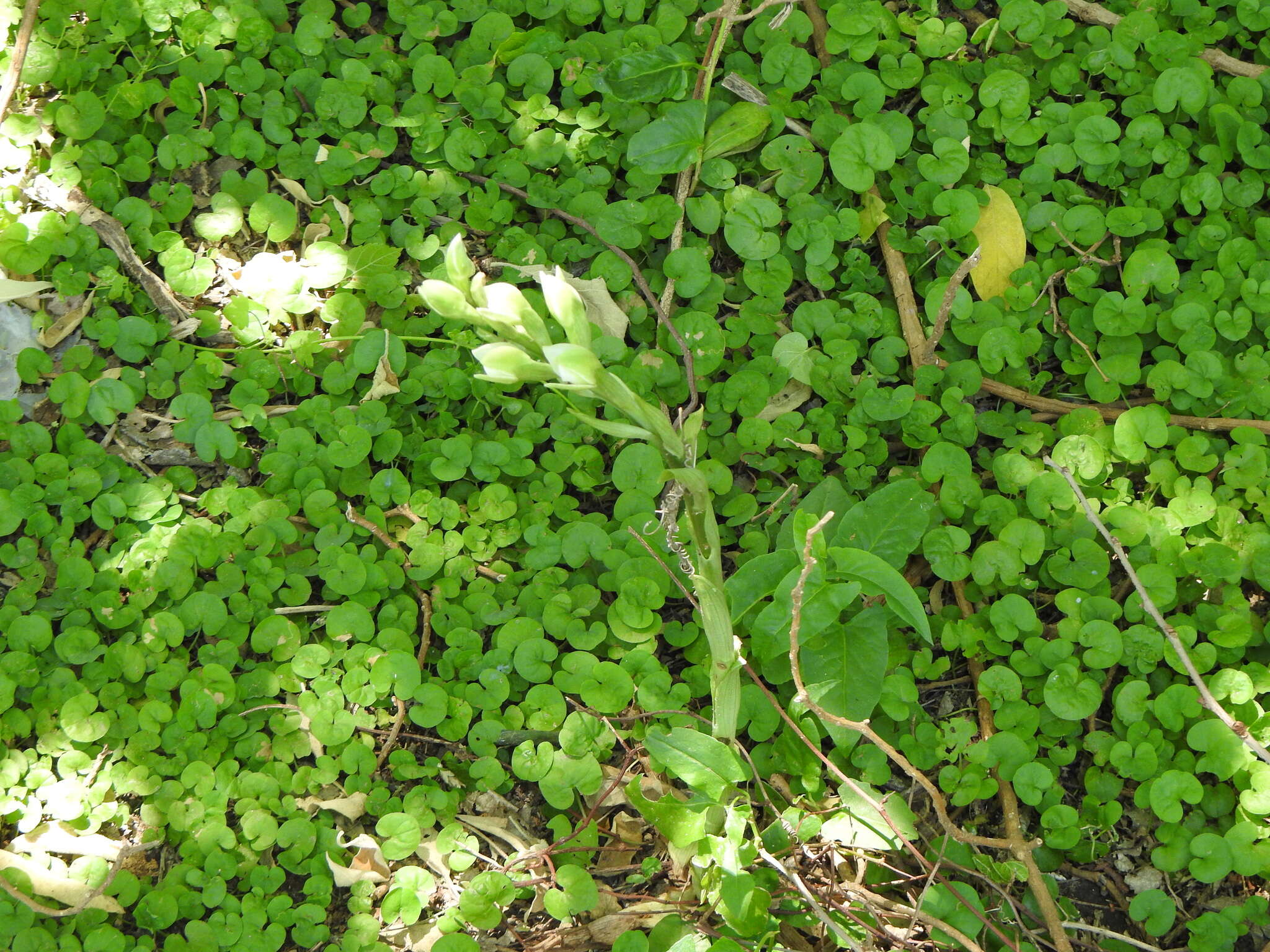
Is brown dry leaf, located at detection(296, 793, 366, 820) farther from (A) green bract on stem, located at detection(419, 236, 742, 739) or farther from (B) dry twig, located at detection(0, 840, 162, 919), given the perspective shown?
(A) green bract on stem, located at detection(419, 236, 742, 739)

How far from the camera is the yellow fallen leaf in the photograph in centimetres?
284

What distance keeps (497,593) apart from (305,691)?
51cm

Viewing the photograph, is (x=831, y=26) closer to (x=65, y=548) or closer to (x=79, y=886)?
(x=65, y=548)

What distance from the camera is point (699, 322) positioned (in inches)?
106

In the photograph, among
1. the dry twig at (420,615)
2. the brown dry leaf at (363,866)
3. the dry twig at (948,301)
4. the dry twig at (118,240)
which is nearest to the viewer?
the brown dry leaf at (363,866)

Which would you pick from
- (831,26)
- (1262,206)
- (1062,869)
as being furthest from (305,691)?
(1262,206)

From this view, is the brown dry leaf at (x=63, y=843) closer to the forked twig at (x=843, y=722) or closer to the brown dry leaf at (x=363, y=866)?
the brown dry leaf at (x=363, y=866)

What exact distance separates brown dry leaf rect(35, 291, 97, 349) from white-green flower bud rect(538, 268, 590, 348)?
1.65 metres

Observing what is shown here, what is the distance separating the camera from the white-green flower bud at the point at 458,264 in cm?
172

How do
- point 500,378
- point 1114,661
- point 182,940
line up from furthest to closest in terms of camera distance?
point 1114,661 < point 182,940 < point 500,378

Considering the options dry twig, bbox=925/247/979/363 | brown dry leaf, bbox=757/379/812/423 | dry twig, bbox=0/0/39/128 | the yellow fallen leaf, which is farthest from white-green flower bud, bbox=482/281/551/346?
dry twig, bbox=0/0/39/128

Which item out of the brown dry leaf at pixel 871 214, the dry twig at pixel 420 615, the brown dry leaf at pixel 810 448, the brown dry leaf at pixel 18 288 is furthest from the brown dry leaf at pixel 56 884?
the brown dry leaf at pixel 871 214

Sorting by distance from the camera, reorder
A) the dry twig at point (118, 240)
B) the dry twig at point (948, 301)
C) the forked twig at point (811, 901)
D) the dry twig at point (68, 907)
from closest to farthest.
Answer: the forked twig at point (811, 901) → the dry twig at point (68, 907) → the dry twig at point (948, 301) → the dry twig at point (118, 240)

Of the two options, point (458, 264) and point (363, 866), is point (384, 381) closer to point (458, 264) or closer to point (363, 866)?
point (458, 264)
